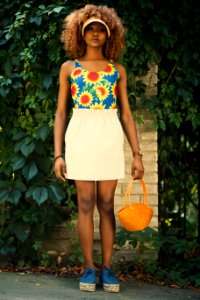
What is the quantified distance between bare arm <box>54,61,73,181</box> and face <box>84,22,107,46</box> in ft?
0.67

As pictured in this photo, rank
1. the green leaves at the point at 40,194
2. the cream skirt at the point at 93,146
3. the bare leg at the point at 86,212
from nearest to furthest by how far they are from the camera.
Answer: the cream skirt at the point at 93,146
the bare leg at the point at 86,212
the green leaves at the point at 40,194

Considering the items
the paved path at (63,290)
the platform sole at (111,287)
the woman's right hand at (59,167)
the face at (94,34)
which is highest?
the face at (94,34)

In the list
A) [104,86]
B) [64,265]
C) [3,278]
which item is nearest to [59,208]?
[64,265]

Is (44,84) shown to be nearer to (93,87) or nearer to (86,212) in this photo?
(93,87)

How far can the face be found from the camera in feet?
12.0

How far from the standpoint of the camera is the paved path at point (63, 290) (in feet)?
12.3

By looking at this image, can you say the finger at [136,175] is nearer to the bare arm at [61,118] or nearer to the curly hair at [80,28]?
the bare arm at [61,118]

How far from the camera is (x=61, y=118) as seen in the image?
3797 mm

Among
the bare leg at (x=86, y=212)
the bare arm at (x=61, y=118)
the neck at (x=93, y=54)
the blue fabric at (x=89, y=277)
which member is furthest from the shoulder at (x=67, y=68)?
the blue fabric at (x=89, y=277)

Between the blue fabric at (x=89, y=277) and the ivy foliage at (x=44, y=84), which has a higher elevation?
the ivy foliage at (x=44, y=84)

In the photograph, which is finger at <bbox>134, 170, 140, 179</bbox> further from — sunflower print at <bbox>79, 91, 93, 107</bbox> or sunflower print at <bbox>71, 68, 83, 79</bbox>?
sunflower print at <bbox>71, 68, 83, 79</bbox>

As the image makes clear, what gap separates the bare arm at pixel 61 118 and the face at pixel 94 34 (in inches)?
8.0

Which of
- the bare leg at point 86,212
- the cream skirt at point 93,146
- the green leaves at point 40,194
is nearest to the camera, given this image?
the cream skirt at point 93,146

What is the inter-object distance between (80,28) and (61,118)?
58 centimetres
